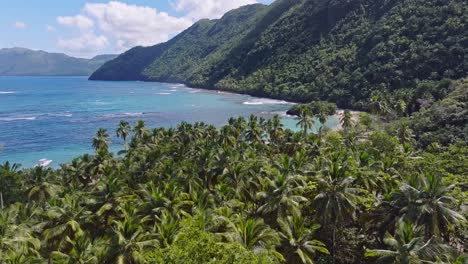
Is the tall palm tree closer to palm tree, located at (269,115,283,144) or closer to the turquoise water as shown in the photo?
palm tree, located at (269,115,283,144)

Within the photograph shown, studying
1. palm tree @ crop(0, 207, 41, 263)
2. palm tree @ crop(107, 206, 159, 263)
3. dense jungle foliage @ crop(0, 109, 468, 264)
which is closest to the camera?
dense jungle foliage @ crop(0, 109, 468, 264)

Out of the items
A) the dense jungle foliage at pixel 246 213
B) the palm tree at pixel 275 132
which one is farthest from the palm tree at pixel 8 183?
the palm tree at pixel 275 132

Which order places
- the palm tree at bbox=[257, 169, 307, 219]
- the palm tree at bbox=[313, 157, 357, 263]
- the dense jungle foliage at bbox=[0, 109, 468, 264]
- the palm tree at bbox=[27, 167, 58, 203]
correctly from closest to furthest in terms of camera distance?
the dense jungle foliage at bbox=[0, 109, 468, 264] < the palm tree at bbox=[313, 157, 357, 263] < the palm tree at bbox=[257, 169, 307, 219] < the palm tree at bbox=[27, 167, 58, 203]

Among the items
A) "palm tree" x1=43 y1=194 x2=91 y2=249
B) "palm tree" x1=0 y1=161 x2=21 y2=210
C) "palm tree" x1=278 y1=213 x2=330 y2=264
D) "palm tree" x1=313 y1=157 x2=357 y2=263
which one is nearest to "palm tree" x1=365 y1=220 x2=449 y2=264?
"palm tree" x1=278 y1=213 x2=330 y2=264

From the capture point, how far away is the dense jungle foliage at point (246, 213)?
29344mm

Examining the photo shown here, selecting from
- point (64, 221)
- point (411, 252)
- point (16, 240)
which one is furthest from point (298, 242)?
point (16, 240)

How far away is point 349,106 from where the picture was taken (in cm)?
17012

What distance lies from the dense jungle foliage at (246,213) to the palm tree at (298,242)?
0.09 metres

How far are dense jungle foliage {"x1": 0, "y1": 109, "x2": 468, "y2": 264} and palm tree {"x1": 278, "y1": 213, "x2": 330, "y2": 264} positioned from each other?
0.09 metres

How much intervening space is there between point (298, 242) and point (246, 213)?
12.7m

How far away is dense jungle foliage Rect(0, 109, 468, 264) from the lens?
29.3 meters

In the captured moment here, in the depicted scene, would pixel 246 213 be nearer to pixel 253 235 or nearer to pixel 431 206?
pixel 253 235

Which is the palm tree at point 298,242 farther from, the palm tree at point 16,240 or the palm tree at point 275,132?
the palm tree at point 275,132

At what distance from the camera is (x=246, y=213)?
46031 mm
